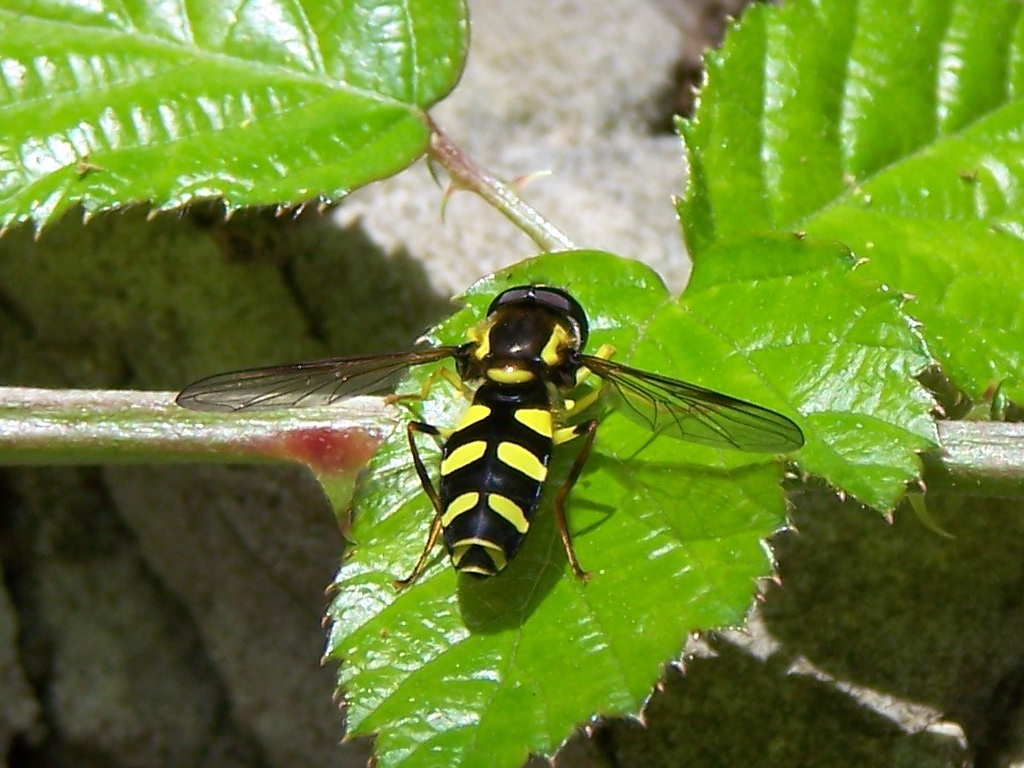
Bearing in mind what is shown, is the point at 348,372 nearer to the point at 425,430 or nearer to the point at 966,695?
the point at 425,430

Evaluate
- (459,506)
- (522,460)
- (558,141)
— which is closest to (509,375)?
(522,460)

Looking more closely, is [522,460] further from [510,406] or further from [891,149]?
[891,149]

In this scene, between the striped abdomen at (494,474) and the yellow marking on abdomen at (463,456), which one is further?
the yellow marking on abdomen at (463,456)

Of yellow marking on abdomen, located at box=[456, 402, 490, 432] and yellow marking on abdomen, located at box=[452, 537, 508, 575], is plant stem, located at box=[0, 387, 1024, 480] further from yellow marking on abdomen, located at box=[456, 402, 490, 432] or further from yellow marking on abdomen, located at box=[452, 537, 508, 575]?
yellow marking on abdomen, located at box=[452, 537, 508, 575]

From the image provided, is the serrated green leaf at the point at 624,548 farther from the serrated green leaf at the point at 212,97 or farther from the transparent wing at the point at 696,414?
the serrated green leaf at the point at 212,97

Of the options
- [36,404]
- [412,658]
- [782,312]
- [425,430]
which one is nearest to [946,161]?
[782,312]

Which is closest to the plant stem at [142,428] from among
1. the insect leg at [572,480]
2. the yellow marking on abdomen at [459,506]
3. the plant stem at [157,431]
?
the plant stem at [157,431]
